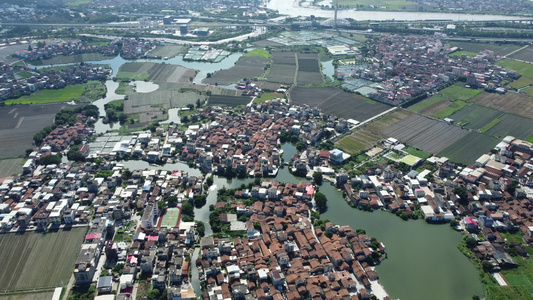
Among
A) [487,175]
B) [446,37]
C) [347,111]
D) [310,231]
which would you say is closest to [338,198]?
[310,231]

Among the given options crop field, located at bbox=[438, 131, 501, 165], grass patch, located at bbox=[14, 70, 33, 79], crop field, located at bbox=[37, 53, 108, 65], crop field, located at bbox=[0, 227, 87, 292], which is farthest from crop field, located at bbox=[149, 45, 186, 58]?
crop field, located at bbox=[438, 131, 501, 165]

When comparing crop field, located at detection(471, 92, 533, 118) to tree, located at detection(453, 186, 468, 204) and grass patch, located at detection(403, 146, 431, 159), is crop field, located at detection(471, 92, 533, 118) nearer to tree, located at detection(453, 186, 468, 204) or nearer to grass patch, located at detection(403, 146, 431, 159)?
grass patch, located at detection(403, 146, 431, 159)

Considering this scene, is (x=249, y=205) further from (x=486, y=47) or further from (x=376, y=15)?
(x=376, y=15)

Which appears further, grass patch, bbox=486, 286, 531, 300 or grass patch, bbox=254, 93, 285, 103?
grass patch, bbox=254, 93, 285, 103

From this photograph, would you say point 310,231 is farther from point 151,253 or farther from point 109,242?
point 109,242

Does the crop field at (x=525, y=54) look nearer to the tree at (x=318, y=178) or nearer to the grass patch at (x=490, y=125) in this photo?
the grass patch at (x=490, y=125)

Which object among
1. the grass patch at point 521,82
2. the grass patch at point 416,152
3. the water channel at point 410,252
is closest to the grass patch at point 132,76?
the water channel at point 410,252
